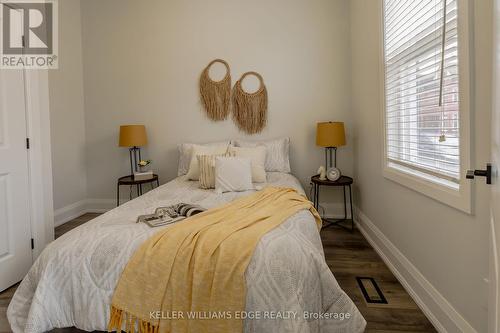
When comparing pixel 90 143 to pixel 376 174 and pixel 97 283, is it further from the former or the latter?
pixel 376 174

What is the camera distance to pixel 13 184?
7.46ft

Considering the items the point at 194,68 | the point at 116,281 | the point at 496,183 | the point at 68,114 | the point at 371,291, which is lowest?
the point at 371,291

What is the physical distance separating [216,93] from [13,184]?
7.50 feet

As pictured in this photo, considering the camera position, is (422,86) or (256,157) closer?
(422,86)

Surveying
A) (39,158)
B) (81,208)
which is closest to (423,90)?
(39,158)

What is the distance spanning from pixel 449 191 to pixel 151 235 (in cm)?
154

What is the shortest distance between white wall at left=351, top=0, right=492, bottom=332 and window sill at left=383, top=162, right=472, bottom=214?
0.04 m

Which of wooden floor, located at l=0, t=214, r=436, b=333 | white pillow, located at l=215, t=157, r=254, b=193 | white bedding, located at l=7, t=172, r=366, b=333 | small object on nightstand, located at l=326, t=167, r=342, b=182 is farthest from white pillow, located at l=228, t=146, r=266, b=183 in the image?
white bedding, located at l=7, t=172, r=366, b=333

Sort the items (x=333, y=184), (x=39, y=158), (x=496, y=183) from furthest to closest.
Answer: (x=333, y=184) < (x=39, y=158) < (x=496, y=183)

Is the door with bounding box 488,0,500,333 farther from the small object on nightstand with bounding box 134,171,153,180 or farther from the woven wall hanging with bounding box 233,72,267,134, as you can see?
the small object on nightstand with bounding box 134,171,153,180

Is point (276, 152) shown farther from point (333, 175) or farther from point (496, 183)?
point (496, 183)

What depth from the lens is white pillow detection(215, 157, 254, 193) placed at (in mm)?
2709

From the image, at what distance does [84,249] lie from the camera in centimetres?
149

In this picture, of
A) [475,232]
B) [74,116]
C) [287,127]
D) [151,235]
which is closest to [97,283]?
[151,235]
